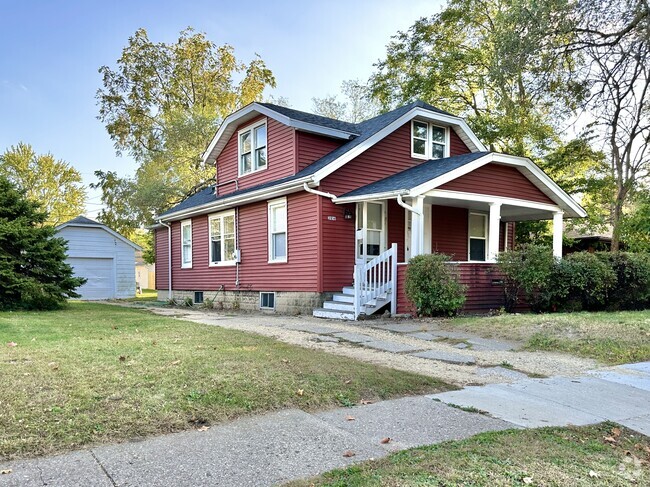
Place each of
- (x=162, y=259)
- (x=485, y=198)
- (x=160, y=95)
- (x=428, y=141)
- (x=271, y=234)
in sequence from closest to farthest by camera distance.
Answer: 1. (x=485, y=198)
2. (x=271, y=234)
3. (x=428, y=141)
4. (x=162, y=259)
5. (x=160, y=95)

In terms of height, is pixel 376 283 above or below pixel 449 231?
below

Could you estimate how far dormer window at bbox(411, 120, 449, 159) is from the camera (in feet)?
46.7

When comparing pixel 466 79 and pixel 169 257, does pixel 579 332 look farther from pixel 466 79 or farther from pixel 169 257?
pixel 466 79

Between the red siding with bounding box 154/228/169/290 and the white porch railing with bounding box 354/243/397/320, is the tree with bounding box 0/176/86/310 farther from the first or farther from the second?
the white porch railing with bounding box 354/243/397/320

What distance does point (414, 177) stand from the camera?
11688 millimetres

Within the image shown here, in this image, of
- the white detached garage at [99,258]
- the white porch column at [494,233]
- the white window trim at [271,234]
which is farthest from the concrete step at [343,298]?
the white detached garage at [99,258]

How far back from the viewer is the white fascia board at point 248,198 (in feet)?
39.3

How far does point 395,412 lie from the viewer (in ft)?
13.0

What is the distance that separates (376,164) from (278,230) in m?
3.32

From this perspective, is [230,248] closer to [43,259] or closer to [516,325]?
[43,259]

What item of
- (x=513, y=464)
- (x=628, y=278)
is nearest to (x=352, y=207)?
(x=628, y=278)

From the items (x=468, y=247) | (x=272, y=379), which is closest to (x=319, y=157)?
(x=468, y=247)

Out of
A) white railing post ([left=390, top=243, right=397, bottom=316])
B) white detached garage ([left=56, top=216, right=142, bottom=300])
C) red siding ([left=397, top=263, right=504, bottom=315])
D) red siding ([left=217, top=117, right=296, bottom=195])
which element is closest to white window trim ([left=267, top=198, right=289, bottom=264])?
red siding ([left=217, top=117, right=296, bottom=195])

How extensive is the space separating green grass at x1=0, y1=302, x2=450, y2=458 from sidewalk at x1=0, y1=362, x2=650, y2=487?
205mm
